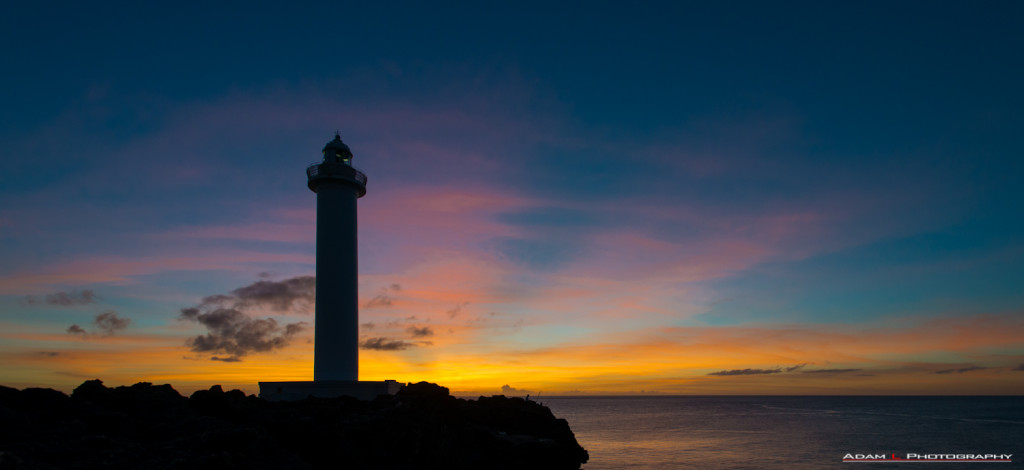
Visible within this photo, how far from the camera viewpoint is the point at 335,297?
29359mm

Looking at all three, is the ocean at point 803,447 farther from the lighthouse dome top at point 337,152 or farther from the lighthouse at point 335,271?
the lighthouse dome top at point 337,152

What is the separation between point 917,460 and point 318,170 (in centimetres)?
4555

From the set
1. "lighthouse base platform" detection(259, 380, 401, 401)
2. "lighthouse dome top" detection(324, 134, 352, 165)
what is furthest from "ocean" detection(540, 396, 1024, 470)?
"lighthouse dome top" detection(324, 134, 352, 165)

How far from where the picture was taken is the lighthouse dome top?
106 feet

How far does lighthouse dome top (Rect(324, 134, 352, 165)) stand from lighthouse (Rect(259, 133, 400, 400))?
57mm

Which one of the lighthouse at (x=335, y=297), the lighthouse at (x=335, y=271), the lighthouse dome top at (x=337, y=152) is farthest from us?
the lighthouse dome top at (x=337, y=152)

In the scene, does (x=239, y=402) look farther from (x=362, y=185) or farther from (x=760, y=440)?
(x=760, y=440)

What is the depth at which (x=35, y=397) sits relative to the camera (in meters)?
12.5

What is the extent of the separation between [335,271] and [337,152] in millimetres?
7351

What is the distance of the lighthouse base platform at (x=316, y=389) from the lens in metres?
26.7

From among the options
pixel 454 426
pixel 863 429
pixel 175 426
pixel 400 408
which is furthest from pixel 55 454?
pixel 863 429

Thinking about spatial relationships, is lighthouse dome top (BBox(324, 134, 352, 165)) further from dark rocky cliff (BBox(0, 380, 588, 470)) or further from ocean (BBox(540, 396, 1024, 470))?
ocean (BBox(540, 396, 1024, 470))

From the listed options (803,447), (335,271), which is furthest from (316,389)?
(803,447)

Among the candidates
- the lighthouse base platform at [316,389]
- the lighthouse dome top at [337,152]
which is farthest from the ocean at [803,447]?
the lighthouse dome top at [337,152]
